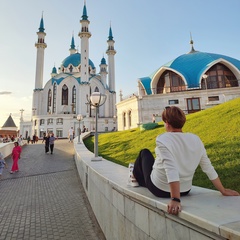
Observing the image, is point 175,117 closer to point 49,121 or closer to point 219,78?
point 219,78

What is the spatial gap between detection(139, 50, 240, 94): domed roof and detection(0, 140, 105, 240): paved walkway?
2586 cm

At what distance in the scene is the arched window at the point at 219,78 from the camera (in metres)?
28.4

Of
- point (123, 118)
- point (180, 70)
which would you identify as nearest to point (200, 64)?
point (180, 70)

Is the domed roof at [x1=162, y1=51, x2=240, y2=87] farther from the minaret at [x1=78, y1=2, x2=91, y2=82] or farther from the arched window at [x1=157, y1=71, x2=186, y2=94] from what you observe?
the minaret at [x1=78, y1=2, x2=91, y2=82]

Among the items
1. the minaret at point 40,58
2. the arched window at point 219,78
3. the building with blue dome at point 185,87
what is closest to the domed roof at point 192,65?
the building with blue dome at point 185,87

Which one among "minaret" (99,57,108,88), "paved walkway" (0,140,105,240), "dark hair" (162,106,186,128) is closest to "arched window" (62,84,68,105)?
"minaret" (99,57,108,88)

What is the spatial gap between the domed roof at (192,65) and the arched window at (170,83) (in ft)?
3.03

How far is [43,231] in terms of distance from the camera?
349cm

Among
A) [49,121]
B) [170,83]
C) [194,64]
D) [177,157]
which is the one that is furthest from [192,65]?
[177,157]

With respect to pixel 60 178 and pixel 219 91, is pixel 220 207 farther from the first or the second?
pixel 219 91

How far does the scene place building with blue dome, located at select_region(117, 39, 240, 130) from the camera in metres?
24.3

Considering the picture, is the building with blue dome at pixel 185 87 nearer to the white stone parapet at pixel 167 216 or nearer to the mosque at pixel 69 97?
the mosque at pixel 69 97

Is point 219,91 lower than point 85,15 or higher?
lower

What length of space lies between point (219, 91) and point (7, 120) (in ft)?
204
